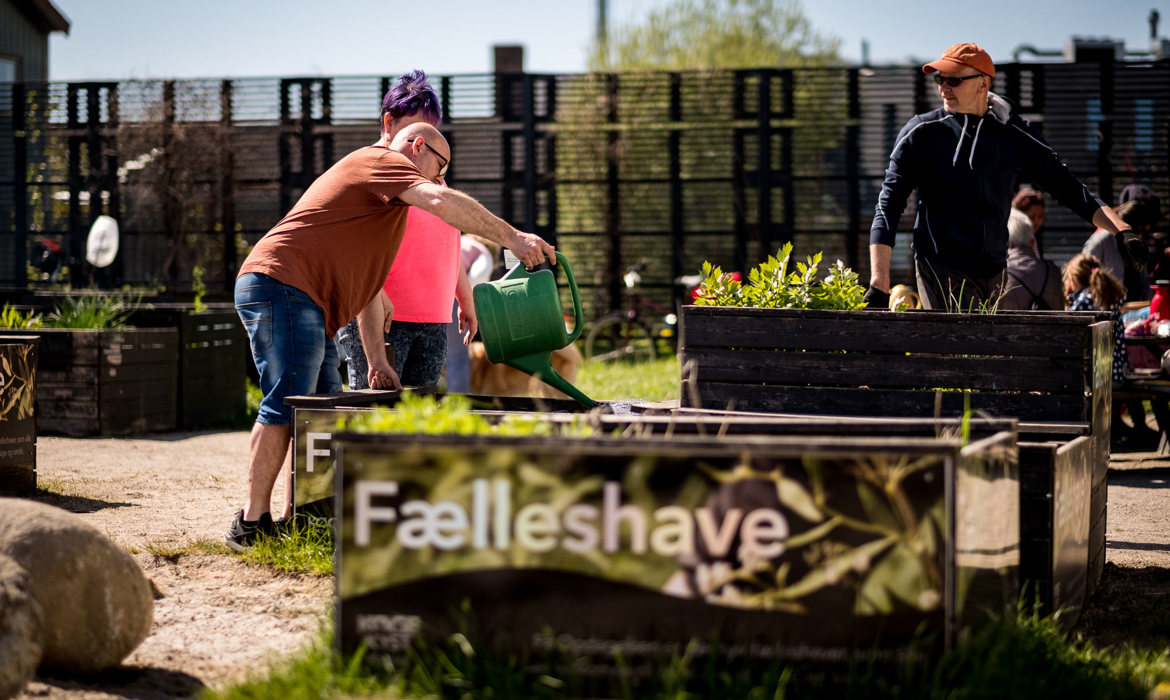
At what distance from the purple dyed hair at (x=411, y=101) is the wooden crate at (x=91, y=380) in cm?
452

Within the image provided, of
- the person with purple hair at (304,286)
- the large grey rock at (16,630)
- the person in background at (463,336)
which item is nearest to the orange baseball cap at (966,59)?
the person with purple hair at (304,286)

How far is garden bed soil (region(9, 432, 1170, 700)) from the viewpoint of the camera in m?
3.22

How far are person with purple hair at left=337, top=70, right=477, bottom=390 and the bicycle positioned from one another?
8566 mm

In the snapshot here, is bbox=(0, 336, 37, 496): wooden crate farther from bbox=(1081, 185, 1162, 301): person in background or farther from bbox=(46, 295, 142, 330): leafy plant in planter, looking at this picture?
bbox=(1081, 185, 1162, 301): person in background

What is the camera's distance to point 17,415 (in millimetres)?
5875

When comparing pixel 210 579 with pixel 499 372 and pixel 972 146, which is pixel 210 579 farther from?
pixel 499 372

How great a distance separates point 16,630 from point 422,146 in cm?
256

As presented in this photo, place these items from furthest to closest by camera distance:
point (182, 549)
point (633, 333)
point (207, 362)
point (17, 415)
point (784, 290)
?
point (633, 333) < point (207, 362) < point (17, 415) < point (182, 549) < point (784, 290)

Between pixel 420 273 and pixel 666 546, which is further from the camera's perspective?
pixel 420 273

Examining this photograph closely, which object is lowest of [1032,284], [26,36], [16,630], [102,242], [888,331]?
[16,630]

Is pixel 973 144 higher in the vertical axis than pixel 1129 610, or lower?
higher

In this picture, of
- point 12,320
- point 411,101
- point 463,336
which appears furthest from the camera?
point 463,336

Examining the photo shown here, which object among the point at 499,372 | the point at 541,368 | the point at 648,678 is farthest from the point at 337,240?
the point at 499,372

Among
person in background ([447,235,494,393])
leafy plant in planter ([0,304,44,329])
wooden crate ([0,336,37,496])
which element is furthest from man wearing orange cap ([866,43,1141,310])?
leafy plant in planter ([0,304,44,329])
